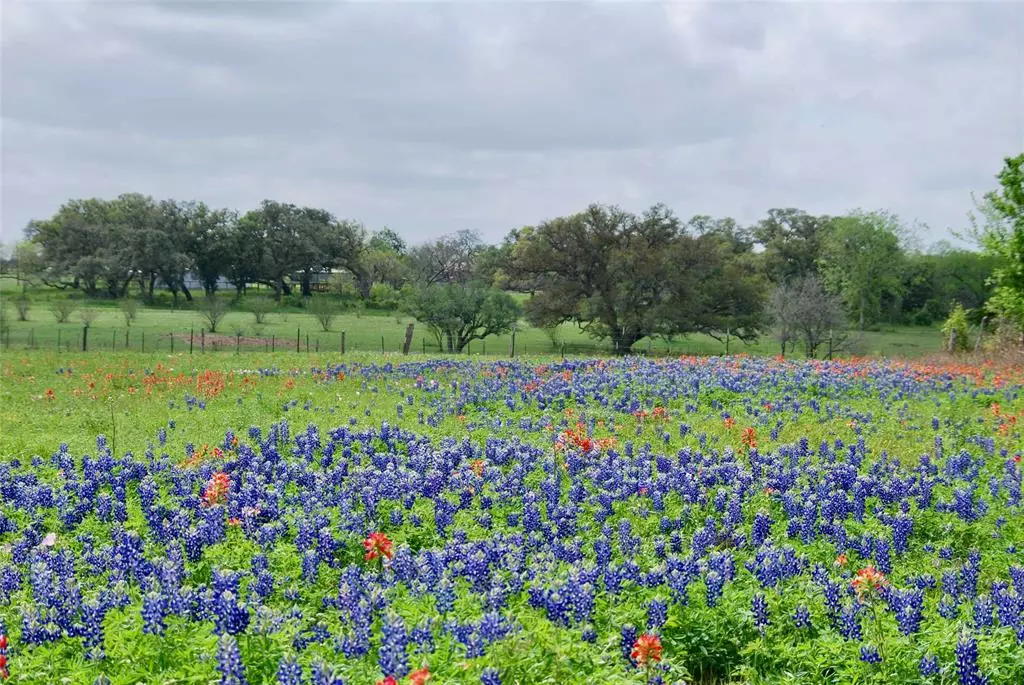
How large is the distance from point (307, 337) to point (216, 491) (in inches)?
1571

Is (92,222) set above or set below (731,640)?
above

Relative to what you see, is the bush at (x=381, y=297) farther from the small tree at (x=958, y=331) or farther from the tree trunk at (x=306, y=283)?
the small tree at (x=958, y=331)

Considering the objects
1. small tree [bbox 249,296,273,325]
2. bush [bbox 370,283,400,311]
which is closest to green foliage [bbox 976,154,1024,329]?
small tree [bbox 249,296,273,325]

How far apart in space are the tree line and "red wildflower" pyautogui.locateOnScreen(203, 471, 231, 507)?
40.9 meters

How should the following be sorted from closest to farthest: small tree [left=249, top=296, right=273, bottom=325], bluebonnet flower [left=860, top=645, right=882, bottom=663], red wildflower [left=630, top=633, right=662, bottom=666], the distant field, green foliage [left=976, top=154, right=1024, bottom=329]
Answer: red wildflower [left=630, top=633, right=662, bottom=666], bluebonnet flower [left=860, top=645, right=882, bottom=663], green foliage [left=976, top=154, right=1024, bottom=329], the distant field, small tree [left=249, top=296, right=273, bottom=325]

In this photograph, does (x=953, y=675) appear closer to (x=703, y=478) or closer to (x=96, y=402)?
(x=703, y=478)

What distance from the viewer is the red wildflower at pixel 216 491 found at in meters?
8.37

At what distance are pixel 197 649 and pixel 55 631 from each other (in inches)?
40.5

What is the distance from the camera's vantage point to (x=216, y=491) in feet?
27.5

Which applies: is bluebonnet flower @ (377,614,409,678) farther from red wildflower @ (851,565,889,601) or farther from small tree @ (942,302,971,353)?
small tree @ (942,302,971,353)

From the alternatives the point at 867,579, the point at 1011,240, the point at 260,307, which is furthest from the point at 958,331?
the point at 260,307

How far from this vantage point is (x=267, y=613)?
513 cm

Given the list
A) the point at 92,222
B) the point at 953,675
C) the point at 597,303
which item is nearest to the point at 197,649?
the point at 953,675

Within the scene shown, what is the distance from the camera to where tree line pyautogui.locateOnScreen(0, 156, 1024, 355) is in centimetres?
5062
